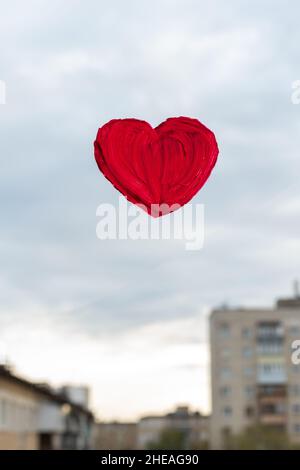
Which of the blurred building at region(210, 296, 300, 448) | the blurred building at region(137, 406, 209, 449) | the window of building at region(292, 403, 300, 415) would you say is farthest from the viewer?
the blurred building at region(137, 406, 209, 449)

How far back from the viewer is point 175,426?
373ft

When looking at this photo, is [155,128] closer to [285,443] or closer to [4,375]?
[4,375]

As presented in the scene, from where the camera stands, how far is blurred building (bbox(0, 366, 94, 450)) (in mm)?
36119

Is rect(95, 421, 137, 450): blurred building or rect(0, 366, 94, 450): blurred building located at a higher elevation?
rect(95, 421, 137, 450): blurred building

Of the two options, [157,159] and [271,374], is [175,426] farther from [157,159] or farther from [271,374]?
[157,159]

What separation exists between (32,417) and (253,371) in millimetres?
52402

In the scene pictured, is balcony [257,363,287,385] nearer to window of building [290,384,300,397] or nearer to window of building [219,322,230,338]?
window of building [290,384,300,397]

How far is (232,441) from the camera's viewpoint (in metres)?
89.1

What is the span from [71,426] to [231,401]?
40.7 m

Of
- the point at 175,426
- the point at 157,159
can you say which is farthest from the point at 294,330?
the point at 157,159

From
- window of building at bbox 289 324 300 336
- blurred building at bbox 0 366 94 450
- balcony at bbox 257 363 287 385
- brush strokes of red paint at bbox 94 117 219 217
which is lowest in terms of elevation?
brush strokes of red paint at bbox 94 117 219 217

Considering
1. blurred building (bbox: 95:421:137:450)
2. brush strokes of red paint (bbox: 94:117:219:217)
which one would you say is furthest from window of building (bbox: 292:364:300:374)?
brush strokes of red paint (bbox: 94:117:219:217)

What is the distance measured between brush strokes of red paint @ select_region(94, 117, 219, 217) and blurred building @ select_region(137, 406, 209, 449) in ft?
327
